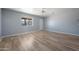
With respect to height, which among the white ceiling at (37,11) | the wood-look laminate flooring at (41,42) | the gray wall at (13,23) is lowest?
the wood-look laminate flooring at (41,42)

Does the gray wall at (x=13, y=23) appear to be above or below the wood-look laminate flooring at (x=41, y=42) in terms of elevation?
above

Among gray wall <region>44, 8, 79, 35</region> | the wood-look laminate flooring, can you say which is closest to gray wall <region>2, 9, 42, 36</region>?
the wood-look laminate flooring

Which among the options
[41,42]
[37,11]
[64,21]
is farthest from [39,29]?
[64,21]

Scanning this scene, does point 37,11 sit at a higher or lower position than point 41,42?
higher

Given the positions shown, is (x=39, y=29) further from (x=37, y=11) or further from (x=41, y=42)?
(x=37, y=11)

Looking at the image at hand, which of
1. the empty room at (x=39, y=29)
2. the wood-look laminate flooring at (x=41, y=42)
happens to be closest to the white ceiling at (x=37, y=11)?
the empty room at (x=39, y=29)

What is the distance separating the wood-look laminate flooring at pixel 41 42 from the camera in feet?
6.38

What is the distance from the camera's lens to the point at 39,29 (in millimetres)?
2053

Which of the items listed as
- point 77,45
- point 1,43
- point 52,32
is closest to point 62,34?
point 52,32

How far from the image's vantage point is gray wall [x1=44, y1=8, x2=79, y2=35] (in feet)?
6.32

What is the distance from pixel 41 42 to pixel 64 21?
2.23 feet

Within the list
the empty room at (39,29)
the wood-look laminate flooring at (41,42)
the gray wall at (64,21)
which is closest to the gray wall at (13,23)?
the empty room at (39,29)

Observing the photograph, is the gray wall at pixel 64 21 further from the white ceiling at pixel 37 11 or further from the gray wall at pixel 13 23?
the gray wall at pixel 13 23

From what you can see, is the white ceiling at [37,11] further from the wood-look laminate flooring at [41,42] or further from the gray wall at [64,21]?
the wood-look laminate flooring at [41,42]
